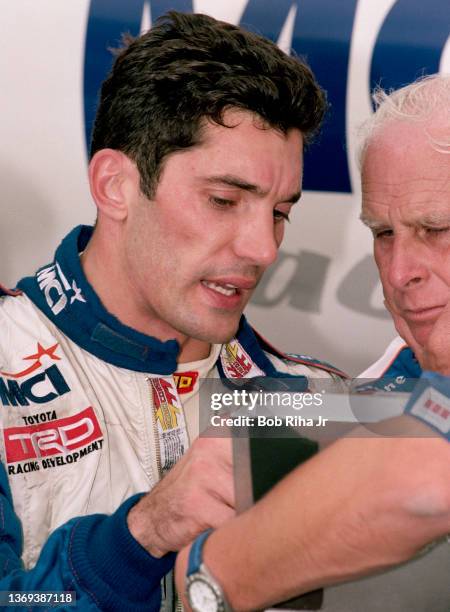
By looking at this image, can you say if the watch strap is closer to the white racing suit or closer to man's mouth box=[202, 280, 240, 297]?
the white racing suit

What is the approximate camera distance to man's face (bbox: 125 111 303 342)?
123cm

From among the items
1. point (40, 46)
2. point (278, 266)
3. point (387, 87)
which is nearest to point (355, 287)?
point (278, 266)

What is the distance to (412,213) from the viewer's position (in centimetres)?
125

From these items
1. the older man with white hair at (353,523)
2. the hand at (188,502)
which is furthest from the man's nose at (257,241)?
the older man with white hair at (353,523)

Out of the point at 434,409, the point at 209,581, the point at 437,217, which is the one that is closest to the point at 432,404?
the point at 434,409

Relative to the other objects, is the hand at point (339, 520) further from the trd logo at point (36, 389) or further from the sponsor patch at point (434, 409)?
the trd logo at point (36, 389)

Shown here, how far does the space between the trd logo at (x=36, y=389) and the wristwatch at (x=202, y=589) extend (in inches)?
18.3

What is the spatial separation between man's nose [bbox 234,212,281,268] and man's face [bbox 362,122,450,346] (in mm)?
166

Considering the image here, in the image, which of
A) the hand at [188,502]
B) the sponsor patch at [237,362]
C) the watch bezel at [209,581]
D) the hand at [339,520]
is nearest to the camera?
the hand at [339,520]

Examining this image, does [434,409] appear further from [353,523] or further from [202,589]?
[202,589]

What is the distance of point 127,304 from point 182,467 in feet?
1.44

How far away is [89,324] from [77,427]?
15 centimetres

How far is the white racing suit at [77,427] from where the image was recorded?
1.01 m

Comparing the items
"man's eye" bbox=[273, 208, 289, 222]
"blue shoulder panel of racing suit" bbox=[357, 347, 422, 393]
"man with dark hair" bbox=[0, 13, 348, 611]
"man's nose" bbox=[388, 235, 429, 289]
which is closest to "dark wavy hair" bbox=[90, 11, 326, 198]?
"man with dark hair" bbox=[0, 13, 348, 611]
